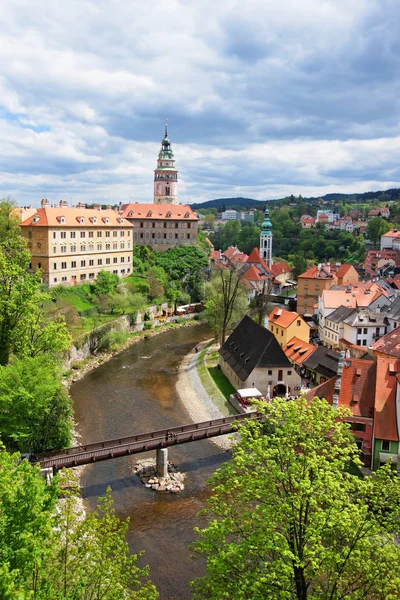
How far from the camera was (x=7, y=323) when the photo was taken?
2581cm

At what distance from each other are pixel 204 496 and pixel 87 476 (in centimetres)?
617

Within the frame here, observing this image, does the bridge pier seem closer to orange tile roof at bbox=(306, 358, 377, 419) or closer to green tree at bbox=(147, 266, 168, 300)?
orange tile roof at bbox=(306, 358, 377, 419)

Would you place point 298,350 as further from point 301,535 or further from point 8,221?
point 8,221

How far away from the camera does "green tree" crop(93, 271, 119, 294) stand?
59384 mm

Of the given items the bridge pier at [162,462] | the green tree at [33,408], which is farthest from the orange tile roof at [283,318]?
the green tree at [33,408]

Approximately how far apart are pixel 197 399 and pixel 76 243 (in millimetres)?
31992

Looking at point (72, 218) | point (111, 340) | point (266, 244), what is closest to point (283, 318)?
point (111, 340)

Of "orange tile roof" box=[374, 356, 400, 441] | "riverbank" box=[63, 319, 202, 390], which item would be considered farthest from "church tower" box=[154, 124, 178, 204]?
"orange tile roof" box=[374, 356, 400, 441]

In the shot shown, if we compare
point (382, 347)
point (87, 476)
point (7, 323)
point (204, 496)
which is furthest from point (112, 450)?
point (382, 347)

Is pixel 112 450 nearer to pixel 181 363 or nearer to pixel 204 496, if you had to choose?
pixel 204 496

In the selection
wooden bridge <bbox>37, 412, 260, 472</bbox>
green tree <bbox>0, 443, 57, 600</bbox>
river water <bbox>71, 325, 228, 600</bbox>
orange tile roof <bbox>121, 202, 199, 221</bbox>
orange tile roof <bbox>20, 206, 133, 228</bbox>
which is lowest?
river water <bbox>71, 325, 228, 600</bbox>

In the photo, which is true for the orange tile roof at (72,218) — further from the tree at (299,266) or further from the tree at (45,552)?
the tree at (45,552)

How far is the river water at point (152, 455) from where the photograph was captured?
19.1 metres

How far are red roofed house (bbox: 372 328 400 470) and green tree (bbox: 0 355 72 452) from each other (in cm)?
1560
